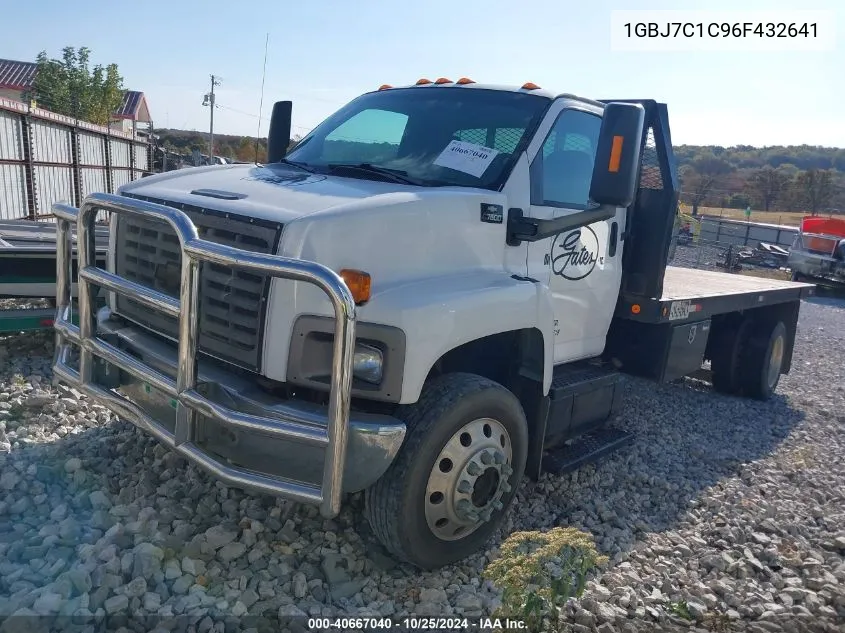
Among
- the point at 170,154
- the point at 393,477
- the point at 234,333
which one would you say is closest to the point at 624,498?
the point at 393,477

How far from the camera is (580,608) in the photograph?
3258 mm

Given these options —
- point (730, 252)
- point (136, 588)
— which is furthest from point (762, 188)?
point (136, 588)

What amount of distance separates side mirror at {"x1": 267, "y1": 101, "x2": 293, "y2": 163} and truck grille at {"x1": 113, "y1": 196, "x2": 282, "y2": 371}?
5.61 ft

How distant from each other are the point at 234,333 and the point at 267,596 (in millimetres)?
1166

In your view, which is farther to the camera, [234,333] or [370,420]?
[234,333]

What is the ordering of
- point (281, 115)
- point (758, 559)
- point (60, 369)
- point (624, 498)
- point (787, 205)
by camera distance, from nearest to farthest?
point (60, 369) → point (758, 559) → point (624, 498) → point (281, 115) → point (787, 205)

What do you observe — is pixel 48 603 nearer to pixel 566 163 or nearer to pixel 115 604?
pixel 115 604

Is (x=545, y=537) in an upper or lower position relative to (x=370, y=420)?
lower

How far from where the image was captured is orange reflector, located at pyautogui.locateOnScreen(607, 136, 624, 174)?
3.76 m

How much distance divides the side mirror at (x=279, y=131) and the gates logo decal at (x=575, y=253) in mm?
2278

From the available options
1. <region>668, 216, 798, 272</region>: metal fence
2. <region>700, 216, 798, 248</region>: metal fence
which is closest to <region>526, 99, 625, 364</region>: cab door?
<region>668, 216, 798, 272</region>: metal fence

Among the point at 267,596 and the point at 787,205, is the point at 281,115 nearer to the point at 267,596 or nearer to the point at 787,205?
the point at 267,596

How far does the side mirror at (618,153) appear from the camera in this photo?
3.73 meters

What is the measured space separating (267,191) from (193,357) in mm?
978
